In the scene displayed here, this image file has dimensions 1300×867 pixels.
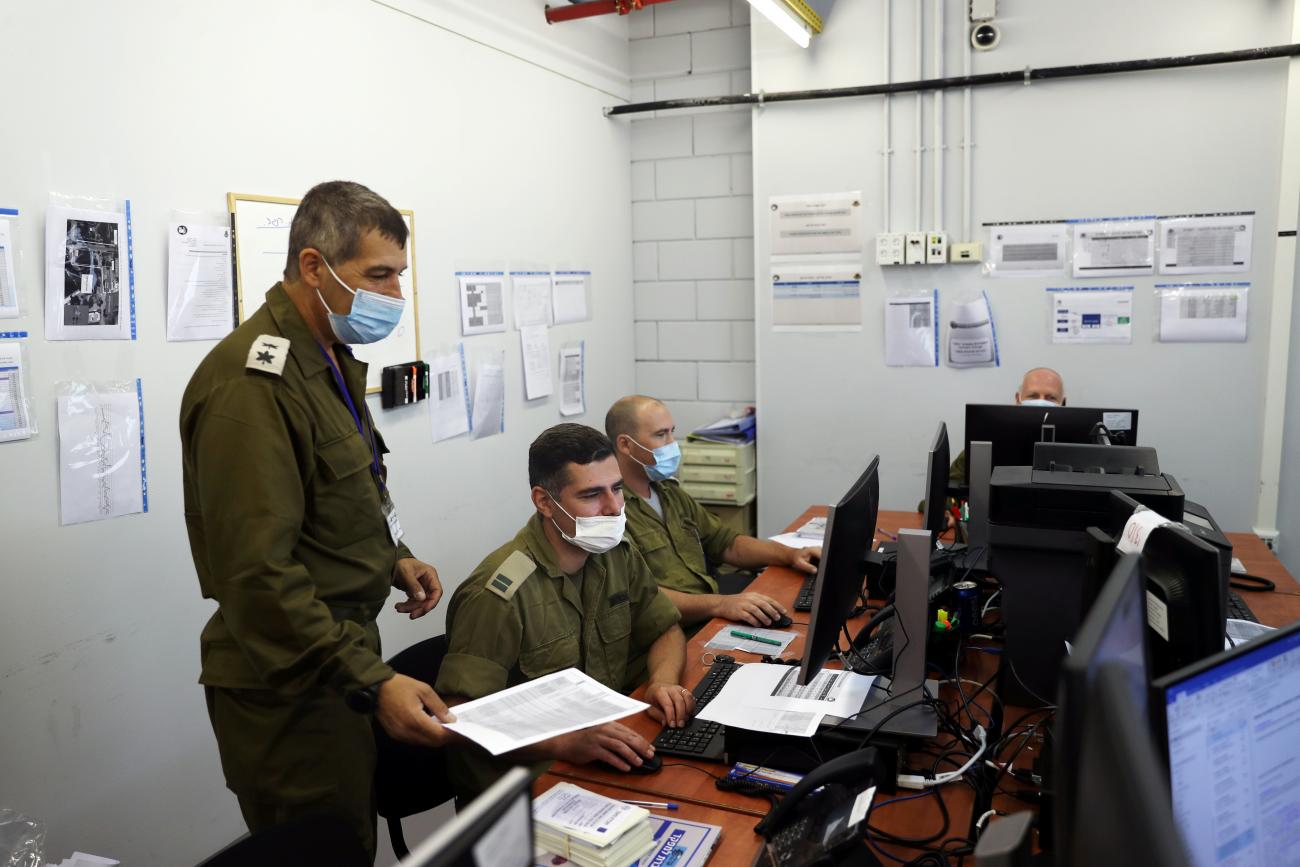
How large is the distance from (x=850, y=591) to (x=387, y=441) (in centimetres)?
185

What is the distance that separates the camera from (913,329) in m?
4.30

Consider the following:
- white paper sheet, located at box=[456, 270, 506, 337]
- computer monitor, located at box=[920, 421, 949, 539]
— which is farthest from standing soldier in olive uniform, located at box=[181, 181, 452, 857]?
white paper sheet, located at box=[456, 270, 506, 337]

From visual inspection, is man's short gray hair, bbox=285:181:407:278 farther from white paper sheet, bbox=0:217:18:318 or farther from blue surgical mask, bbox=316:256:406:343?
white paper sheet, bbox=0:217:18:318

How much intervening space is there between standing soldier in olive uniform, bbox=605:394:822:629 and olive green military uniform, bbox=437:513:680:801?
1.54 feet

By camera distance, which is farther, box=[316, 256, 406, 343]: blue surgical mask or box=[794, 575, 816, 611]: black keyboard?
box=[794, 575, 816, 611]: black keyboard

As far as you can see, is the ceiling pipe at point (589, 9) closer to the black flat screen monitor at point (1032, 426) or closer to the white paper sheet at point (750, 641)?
the black flat screen monitor at point (1032, 426)

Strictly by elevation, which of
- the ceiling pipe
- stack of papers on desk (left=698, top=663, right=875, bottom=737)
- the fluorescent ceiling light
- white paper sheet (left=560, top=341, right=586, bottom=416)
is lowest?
stack of papers on desk (left=698, top=663, right=875, bottom=737)

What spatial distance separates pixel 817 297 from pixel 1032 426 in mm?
1742

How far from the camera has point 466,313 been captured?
3562 millimetres

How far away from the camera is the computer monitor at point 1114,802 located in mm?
720

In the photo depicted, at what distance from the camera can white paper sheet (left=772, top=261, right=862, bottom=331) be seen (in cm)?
438

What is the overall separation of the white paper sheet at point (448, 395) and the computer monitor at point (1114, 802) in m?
2.90

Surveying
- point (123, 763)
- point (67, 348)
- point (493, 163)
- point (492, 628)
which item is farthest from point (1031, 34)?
point (123, 763)

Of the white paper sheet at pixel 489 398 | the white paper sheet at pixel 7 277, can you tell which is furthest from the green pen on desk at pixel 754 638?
the white paper sheet at pixel 7 277
